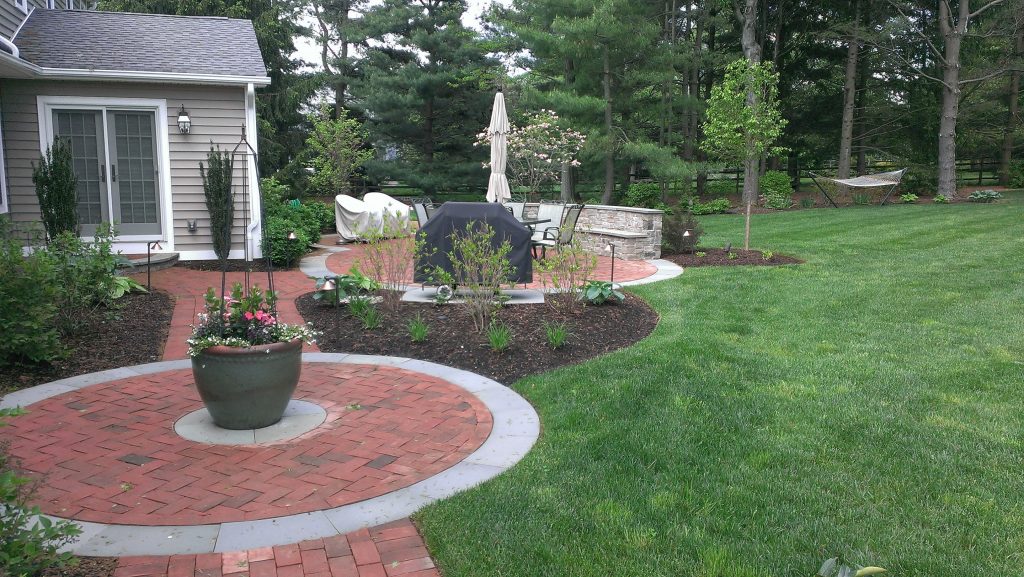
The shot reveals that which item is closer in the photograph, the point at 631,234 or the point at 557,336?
the point at 557,336

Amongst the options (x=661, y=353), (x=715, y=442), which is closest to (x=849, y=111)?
(x=661, y=353)

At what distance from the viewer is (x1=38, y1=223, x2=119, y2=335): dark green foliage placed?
17.9 ft

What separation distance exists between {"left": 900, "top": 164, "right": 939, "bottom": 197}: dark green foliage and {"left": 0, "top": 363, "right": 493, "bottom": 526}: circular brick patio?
65.6ft

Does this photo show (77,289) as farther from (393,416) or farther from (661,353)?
(661,353)

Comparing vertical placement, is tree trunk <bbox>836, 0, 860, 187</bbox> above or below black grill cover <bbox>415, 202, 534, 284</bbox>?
above

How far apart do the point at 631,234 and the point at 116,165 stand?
718 centimetres

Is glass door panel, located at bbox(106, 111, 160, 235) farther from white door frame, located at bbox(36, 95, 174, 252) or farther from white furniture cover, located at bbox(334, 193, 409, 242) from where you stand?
white furniture cover, located at bbox(334, 193, 409, 242)

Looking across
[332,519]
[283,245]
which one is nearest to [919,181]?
[283,245]

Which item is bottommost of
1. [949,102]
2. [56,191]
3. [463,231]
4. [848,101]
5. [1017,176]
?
[463,231]

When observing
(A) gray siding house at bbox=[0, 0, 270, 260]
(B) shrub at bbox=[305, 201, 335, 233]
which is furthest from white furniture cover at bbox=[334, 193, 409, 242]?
(A) gray siding house at bbox=[0, 0, 270, 260]

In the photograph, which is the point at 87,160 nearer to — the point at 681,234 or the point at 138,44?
the point at 138,44

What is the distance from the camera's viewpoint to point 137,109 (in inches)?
363

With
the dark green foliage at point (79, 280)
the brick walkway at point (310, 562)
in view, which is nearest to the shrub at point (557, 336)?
the brick walkway at point (310, 562)

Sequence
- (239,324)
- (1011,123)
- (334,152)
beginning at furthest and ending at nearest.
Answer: (1011,123) < (334,152) < (239,324)
